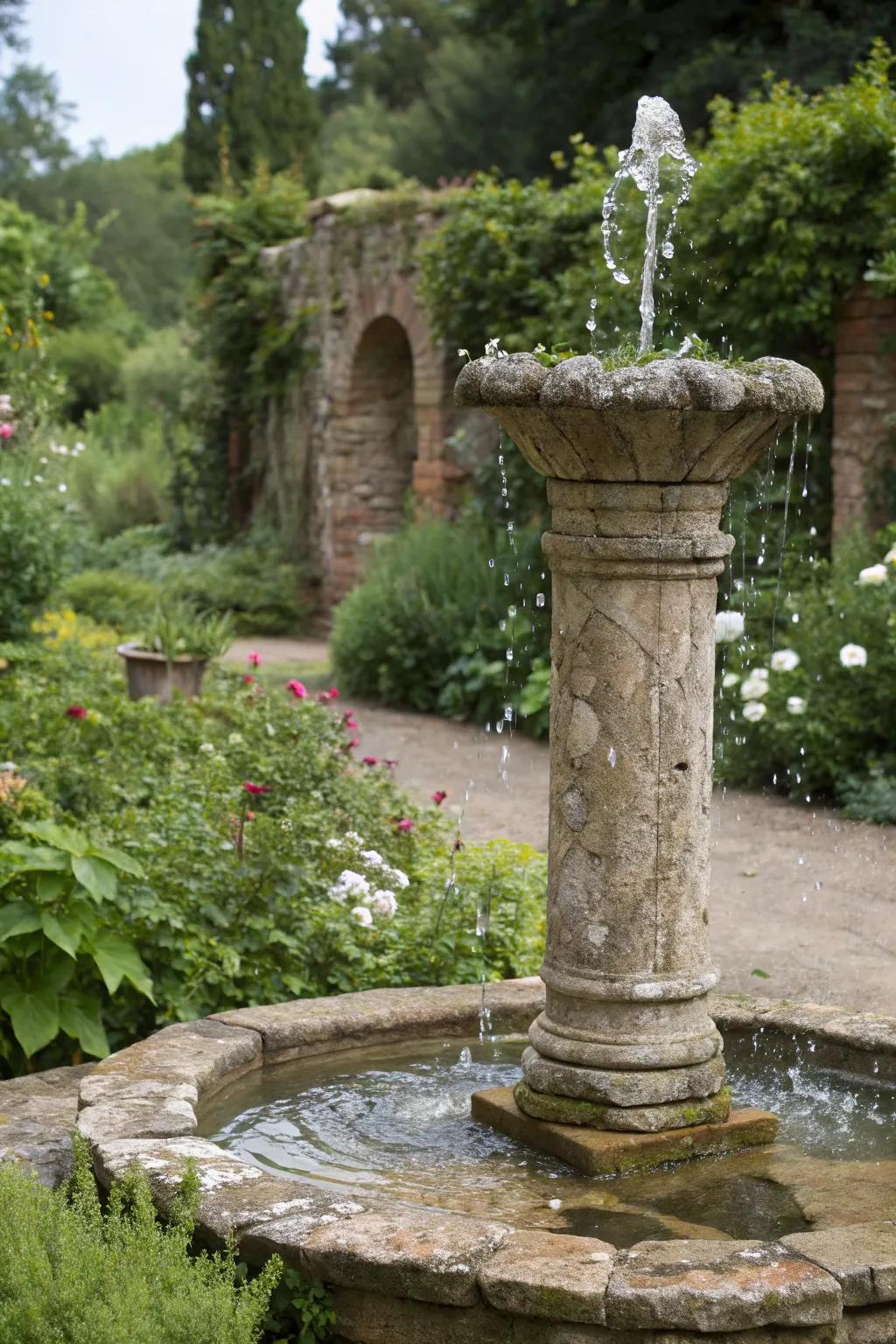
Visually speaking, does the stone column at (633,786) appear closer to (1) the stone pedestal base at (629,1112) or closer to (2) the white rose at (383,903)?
(1) the stone pedestal base at (629,1112)

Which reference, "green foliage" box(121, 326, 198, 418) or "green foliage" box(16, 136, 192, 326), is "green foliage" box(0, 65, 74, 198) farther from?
"green foliage" box(121, 326, 198, 418)

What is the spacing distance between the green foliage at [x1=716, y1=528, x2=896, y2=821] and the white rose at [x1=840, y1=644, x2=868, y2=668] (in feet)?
0.36

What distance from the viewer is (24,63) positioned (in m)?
46.0

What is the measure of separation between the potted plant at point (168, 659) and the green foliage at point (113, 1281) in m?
5.69

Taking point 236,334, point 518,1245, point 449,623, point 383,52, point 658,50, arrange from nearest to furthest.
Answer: point 518,1245
point 449,623
point 236,334
point 658,50
point 383,52

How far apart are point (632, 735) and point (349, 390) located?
10787 mm

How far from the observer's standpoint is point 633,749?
3275mm

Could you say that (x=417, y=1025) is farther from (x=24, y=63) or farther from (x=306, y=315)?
(x=24, y=63)

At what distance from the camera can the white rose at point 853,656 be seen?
291 inches

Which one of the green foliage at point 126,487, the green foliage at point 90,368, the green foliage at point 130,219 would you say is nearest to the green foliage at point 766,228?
the green foliage at point 126,487

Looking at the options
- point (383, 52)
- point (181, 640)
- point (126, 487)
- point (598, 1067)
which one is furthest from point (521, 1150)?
point (383, 52)

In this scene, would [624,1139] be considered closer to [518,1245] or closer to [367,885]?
[518,1245]

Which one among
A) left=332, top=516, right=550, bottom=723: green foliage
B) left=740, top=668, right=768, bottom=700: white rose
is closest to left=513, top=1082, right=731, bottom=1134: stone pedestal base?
left=740, top=668, right=768, bottom=700: white rose

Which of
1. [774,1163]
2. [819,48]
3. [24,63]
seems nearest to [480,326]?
[819,48]
